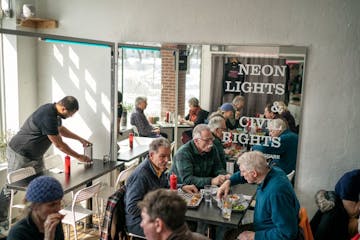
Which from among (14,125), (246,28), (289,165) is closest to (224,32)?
(246,28)

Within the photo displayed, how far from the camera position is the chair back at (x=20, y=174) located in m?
3.92

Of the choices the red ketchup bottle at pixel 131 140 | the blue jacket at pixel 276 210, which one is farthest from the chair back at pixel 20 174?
the blue jacket at pixel 276 210

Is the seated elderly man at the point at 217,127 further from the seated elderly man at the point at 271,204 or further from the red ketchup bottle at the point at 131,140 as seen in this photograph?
the seated elderly man at the point at 271,204

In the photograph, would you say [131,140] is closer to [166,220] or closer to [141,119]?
[141,119]

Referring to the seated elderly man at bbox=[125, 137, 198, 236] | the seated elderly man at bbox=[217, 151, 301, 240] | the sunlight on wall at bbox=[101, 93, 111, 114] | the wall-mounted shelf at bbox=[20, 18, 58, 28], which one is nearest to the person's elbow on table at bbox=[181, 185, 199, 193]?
the seated elderly man at bbox=[125, 137, 198, 236]

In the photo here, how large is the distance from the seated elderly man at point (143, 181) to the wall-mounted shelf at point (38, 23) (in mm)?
2541

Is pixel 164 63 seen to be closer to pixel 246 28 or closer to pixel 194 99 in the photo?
pixel 194 99

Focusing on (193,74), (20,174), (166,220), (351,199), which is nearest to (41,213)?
(166,220)

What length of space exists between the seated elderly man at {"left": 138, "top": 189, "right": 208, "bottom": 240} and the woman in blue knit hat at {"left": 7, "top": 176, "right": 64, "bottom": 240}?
530 mm

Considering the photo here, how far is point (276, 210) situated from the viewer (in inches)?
110

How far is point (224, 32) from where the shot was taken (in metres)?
4.32

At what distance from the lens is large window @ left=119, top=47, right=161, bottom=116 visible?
190 inches

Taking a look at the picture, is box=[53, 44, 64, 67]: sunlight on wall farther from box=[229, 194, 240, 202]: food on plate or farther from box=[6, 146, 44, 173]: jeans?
box=[229, 194, 240, 202]: food on plate

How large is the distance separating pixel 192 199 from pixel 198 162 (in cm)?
58
